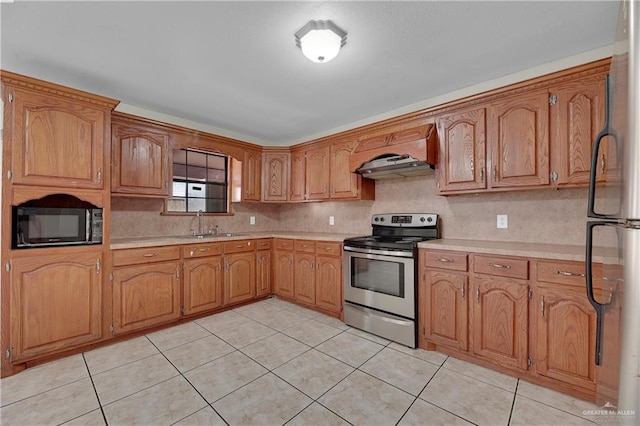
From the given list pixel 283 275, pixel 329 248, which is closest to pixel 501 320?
pixel 329 248

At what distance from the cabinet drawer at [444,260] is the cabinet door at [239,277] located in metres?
2.17

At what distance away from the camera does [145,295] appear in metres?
2.76

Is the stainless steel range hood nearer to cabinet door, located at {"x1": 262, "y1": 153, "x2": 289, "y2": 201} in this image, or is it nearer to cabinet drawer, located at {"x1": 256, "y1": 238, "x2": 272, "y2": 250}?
cabinet door, located at {"x1": 262, "y1": 153, "x2": 289, "y2": 201}

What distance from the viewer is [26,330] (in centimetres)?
214

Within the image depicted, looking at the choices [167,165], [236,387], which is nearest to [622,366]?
[236,387]

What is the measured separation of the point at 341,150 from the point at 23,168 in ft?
9.58

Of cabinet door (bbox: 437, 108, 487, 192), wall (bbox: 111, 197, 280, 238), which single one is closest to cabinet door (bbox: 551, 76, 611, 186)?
cabinet door (bbox: 437, 108, 487, 192)

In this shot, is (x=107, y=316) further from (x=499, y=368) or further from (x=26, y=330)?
(x=499, y=368)

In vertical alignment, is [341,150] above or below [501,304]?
above

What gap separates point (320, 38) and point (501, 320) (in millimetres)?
2346

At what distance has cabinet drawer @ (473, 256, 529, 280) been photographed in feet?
6.58

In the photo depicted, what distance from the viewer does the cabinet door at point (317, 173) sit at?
3.71 metres

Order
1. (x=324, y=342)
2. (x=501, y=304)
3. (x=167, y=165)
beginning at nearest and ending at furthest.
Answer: (x=501, y=304), (x=324, y=342), (x=167, y=165)

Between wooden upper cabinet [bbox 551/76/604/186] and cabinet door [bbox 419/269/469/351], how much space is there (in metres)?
1.06
